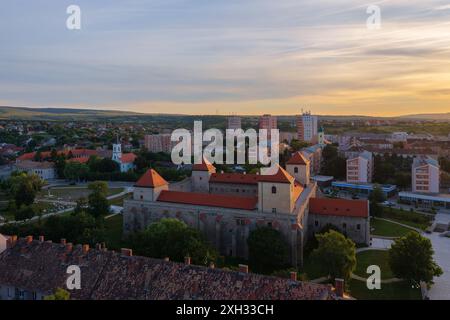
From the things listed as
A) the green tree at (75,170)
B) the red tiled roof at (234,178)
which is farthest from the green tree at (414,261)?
the green tree at (75,170)

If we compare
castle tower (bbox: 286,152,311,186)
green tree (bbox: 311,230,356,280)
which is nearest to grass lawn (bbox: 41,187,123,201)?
castle tower (bbox: 286,152,311,186)

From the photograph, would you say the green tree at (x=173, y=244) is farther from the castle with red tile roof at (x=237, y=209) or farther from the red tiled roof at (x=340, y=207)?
the red tiled roof at (x=340, y=207)

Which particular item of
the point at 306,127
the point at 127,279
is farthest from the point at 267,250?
the point at 306,127

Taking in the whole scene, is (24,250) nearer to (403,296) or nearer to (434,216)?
(403,296)

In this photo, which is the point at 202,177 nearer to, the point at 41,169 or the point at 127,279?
the point at 127,279
